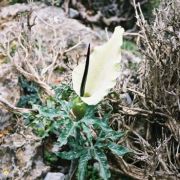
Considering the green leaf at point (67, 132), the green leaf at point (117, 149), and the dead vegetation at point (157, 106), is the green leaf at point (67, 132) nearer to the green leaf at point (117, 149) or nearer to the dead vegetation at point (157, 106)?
the green leaf at point (117, 149)

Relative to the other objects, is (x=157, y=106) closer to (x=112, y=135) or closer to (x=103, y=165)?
(x=112, y=135)

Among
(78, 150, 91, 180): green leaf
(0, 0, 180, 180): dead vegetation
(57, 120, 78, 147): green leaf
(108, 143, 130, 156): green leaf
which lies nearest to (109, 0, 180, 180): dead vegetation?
(0, 0, 180, 180): dead vegetation

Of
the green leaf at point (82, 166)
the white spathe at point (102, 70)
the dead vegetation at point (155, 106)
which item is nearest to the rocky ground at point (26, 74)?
the dead vegetation at point (155, 106)

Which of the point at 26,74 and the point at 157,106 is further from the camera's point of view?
the point at 26,74

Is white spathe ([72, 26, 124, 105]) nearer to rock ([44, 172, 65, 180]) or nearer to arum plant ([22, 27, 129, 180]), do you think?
arum plant ([22, 27, 129, 180])

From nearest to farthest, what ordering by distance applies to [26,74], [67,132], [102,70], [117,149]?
[102,70]
[67,132]
[117,149]
[26,74]

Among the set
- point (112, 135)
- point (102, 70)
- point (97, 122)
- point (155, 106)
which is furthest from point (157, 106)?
point (102, 70)

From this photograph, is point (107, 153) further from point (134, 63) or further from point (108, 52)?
point (134, 63)
